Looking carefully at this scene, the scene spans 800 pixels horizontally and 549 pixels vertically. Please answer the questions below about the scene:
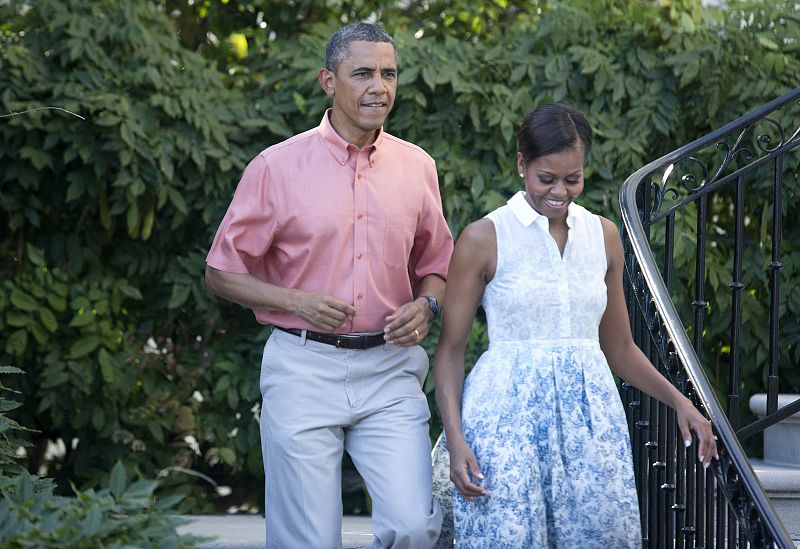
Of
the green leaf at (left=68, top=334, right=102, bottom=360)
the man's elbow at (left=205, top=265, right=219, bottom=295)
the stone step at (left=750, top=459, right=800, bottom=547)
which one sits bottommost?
the stone step at (left=750, top=459, right=800, bottom=547)

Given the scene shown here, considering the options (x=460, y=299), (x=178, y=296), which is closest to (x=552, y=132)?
(x=460, y=299)

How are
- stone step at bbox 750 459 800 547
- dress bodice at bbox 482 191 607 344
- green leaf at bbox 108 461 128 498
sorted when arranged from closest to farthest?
green leaf at bbox 108 461 128 498, dress bodice at bbox 482 191 607 344, stone step at bbox 750 459 800 547

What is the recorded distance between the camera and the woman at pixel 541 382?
316 cm

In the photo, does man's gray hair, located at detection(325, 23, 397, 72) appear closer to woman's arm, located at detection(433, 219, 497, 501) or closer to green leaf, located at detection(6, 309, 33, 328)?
woman's arm, located at detection(433, 219, 497, 501)

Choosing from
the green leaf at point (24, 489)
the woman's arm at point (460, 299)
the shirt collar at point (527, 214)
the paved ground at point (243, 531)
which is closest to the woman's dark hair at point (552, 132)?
the shirt collar at point (527, 214)

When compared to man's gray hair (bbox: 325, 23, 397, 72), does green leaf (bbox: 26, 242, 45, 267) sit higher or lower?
lower

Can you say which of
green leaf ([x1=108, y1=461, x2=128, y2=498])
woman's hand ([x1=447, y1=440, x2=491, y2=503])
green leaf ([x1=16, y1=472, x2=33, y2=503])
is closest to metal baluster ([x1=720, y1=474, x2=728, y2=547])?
woman's hand ([x1=447, y1=440, x2=491, y2=503])

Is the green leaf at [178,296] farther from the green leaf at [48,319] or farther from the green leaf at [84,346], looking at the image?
the green leaf at [48,319]

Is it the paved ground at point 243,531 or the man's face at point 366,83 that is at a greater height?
the man's face at point 366,83

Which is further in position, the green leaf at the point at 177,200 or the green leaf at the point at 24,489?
the green leaf at the point at 177,200

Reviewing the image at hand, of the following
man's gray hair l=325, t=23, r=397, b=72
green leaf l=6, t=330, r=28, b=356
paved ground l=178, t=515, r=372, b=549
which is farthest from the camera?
green leaf l=6, t=330, r=28, b=356

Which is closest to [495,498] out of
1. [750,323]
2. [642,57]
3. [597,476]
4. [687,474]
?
[597,476]

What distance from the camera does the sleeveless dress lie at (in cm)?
315

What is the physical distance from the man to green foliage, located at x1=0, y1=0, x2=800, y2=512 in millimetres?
2010
